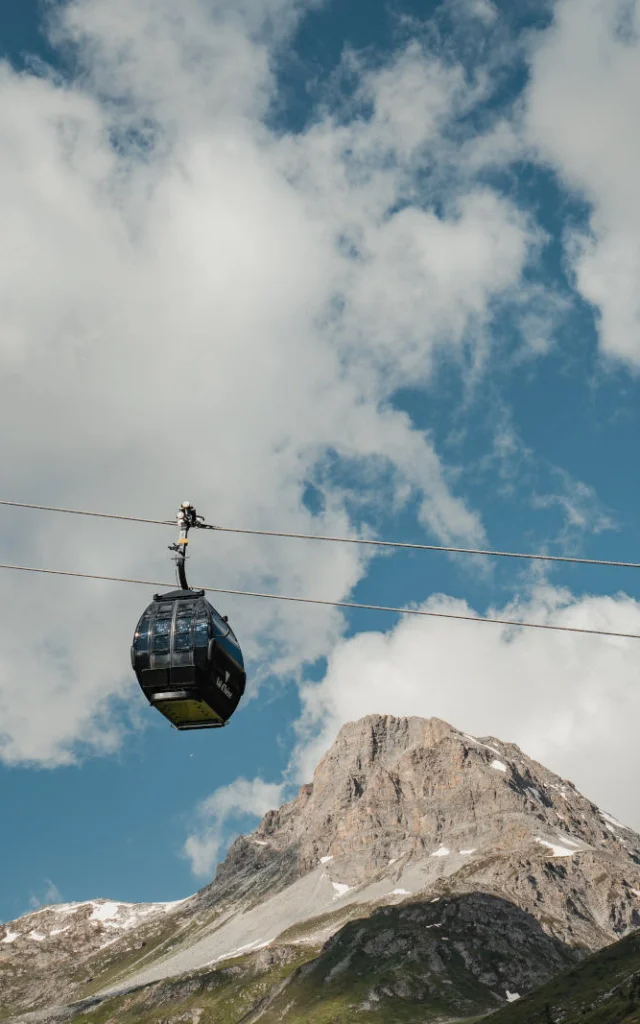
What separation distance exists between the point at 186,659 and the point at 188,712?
6.50 feet

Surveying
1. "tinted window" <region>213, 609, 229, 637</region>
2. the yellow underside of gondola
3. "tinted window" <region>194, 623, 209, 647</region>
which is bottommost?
the yellow underside of gondola

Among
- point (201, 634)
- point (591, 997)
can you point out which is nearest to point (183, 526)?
point (201, 634)

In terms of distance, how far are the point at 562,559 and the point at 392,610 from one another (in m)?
4.58

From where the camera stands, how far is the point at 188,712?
28.4 m

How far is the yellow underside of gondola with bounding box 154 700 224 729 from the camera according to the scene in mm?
27703

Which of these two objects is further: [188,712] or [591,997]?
[591,997]

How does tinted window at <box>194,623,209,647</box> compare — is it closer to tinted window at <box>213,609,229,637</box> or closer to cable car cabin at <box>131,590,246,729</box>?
cable car cabin at <box>131,590,246,729</box>

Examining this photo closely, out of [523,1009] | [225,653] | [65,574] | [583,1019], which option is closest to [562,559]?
[225,653]

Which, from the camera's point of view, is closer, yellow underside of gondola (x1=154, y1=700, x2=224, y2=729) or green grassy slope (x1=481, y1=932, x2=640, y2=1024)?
yellow underside of gondola (x1=154, y1=700, x2=224, y2=729)

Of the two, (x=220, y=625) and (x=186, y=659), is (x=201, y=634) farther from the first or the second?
(x=220, y=625)

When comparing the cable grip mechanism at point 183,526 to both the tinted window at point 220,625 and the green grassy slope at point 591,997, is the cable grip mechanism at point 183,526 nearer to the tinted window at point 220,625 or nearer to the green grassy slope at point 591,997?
the tinted window at point 220,625

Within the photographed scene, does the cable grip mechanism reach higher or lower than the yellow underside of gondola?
higher

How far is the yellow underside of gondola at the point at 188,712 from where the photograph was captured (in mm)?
27703

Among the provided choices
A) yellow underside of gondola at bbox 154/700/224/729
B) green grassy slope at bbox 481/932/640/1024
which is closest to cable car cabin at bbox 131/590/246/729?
yellow underside of gondola at bbox 154/700/224/729
